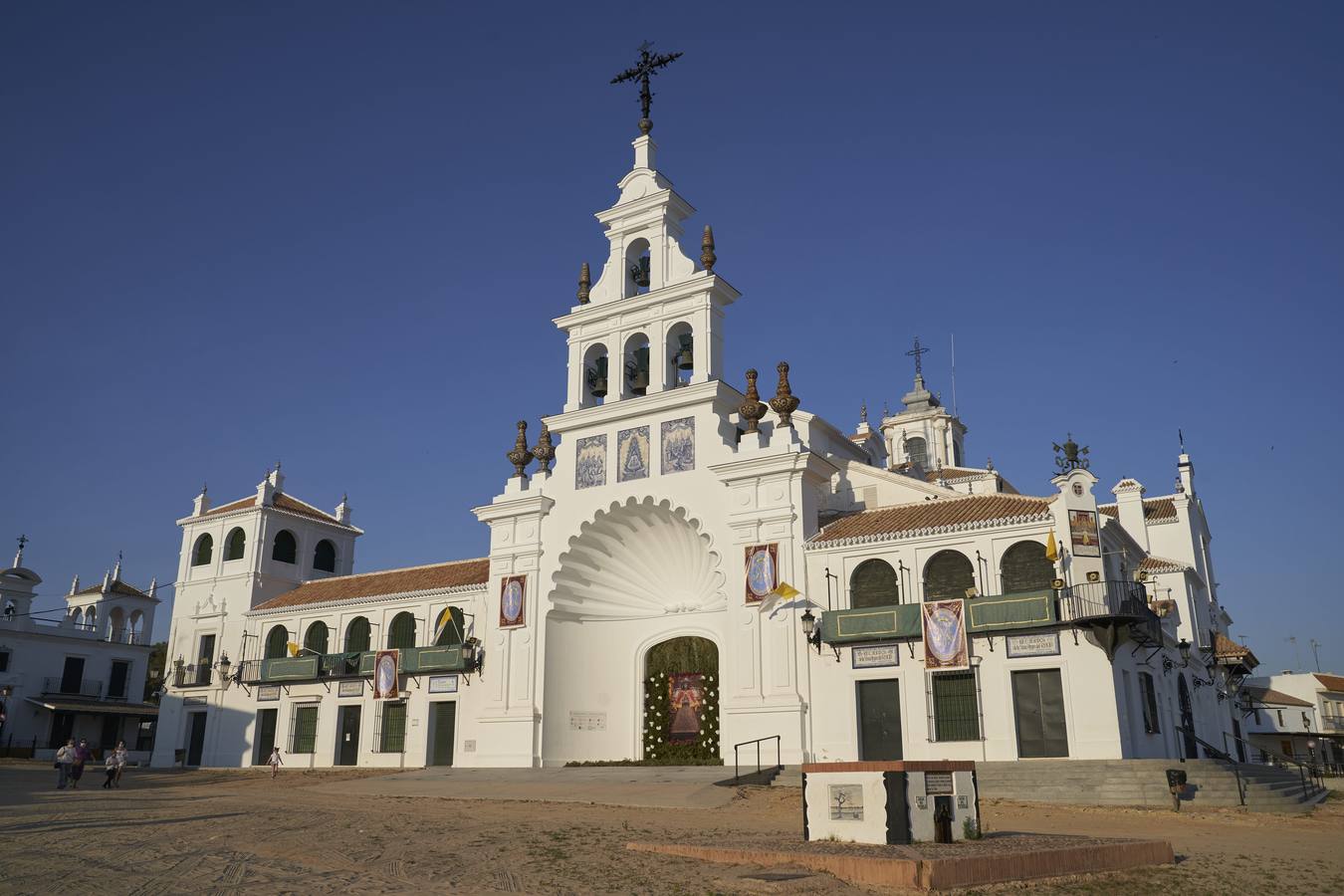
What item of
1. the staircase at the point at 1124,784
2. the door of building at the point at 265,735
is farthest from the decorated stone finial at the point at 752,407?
the door of building at the point at 265,735

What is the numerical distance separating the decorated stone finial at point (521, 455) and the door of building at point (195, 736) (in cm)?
1820

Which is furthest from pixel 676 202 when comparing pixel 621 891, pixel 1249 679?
pixel 1249 679

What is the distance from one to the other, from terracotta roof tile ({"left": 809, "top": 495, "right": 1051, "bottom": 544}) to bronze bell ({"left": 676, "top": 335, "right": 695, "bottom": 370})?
6636 mm

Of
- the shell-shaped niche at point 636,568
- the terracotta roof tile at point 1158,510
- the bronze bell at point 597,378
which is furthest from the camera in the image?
the terracotta roof tile at point 1158,510

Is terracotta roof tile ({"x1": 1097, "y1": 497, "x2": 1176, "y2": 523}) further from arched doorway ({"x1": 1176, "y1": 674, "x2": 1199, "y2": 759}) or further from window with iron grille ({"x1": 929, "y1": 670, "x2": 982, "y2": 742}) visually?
window with iron grille ({"x1": 929, "y1": 670, "x2": 982, "y2": 742})

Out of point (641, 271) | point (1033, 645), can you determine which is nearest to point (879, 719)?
point (1033, 645)

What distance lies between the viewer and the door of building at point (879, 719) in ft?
84.9

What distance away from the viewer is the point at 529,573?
105 ft

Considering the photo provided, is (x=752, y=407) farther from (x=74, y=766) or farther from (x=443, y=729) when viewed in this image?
(x=74, y=766)

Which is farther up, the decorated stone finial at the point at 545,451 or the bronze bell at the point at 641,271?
the bronze bell at the point at 641,271

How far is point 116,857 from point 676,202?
993 inches

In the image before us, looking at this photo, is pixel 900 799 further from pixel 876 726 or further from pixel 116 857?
pixel 876 726

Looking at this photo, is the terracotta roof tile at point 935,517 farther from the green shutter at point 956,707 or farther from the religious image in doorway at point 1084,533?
the green shutter at point 956,707

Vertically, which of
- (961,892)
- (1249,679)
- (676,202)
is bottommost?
(961,892)
